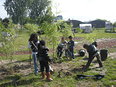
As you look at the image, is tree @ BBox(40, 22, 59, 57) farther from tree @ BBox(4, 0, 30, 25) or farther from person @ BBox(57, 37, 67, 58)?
tree @ BBox(4, 0, 30, 25)

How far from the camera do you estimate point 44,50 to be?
746 centimetres

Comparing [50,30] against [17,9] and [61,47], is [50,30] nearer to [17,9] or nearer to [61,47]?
[61,47]

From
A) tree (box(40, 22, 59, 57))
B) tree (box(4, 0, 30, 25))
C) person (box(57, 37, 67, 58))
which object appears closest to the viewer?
tree (box(40, 22, 59, 57))

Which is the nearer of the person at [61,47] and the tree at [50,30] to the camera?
the tree at [50,30]

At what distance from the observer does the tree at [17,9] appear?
52.3 meters

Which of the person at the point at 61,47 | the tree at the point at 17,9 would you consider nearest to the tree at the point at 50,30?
the person at the point at 61,47

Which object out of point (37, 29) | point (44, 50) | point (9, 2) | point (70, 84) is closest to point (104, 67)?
point (70, 84)

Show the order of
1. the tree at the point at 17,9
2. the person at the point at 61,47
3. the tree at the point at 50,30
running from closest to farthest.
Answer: the tree at the point at 50,30, the person at the point at 61,47, the tree at the point at 17,9

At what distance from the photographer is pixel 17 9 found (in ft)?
172

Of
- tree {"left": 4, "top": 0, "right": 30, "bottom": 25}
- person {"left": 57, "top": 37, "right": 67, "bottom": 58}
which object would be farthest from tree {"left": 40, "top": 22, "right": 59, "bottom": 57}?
tree {"left": 4, "top": 0, "right": 30, "bottom": 25}

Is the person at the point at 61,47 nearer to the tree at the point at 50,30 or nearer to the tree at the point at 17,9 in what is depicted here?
the tree at the point at 50,30

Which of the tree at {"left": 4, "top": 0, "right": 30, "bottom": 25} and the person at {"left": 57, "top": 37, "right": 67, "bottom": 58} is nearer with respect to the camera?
the person at {"left": 57, "top": 37, "right": 67, "bottom": 58}

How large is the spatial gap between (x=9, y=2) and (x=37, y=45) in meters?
49.2

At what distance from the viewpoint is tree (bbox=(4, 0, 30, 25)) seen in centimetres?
5234
